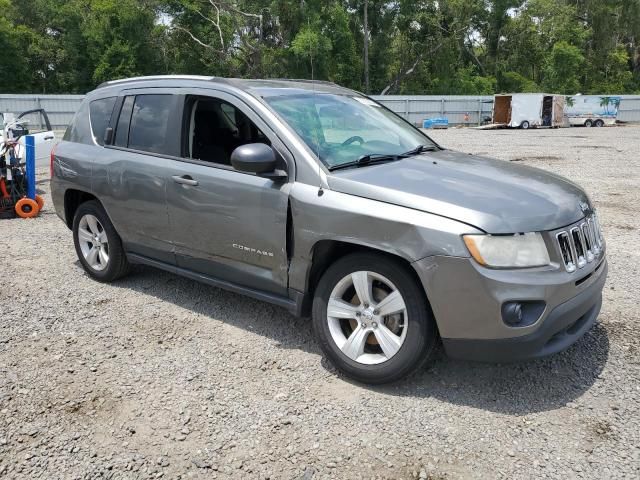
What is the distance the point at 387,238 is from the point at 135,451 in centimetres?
175

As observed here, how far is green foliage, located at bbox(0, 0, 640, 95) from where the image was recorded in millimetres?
47344

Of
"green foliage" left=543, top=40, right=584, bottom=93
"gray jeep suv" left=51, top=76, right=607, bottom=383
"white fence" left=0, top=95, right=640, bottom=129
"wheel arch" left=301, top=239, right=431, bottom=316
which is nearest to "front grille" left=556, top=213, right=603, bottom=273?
"gray jeep suv" left=51, top=76, right=607, bottom=383

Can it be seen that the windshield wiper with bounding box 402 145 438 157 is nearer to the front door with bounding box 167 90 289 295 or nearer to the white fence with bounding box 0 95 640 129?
the front door with bounding box 167 90 289 295

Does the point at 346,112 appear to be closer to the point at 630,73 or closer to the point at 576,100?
the point at 576,100

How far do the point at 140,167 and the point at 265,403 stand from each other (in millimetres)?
2255

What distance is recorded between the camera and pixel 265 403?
341 centimetres

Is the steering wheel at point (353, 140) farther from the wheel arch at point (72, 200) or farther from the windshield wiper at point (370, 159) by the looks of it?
the wheel arch at point (72, 200)

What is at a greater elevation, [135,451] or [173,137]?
[173,137]

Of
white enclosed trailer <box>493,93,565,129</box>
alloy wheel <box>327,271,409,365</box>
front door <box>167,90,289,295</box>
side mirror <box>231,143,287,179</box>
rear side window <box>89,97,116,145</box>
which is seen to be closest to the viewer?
alloy wheel <box>327,271,409,365</box>

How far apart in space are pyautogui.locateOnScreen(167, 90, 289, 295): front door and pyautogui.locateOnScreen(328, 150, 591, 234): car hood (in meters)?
0.57

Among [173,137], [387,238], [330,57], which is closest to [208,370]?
[387,238]

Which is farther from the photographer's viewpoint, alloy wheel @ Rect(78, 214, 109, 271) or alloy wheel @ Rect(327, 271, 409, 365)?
alloy wheel @ Rect(78, 214, 109, 271)

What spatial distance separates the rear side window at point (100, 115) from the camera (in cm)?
515

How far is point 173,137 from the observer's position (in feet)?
14.8
